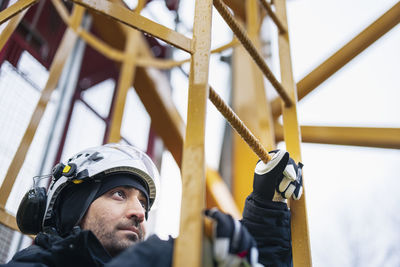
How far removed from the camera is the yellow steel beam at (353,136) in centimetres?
312

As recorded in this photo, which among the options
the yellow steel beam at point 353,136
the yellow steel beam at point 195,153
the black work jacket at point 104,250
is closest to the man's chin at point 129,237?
the black work jacket at point 104,250

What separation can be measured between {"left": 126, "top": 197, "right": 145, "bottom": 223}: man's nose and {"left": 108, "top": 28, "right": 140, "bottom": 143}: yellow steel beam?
4.57 ft

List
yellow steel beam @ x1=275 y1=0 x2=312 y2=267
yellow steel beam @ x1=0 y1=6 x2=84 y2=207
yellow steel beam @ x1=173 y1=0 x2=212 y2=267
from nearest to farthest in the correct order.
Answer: yellow steel beam @ x1=173 y1=0 x2=212 y2=267 < yellow steel beam @ x1=275 y1=0 x2=312 y2=267 < yellow steel beam @ x1=0 y1=6 x2=84 y2=207

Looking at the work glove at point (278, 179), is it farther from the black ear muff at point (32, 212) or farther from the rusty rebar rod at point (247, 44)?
the black ear muff at point (32, 212)

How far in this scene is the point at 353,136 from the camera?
336 cm

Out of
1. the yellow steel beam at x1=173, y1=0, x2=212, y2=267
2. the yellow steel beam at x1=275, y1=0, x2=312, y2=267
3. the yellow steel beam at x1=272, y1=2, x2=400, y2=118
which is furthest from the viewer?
the yellow steel beam at x1=272, y1=2, x2=400, y2=118

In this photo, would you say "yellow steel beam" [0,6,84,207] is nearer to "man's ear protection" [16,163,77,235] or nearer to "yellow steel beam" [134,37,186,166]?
"man's ear protection" [16,163,77,235]

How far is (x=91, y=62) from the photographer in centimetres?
658

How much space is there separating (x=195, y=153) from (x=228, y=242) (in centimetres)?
28

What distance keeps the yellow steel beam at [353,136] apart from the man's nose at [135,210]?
1.70 metres

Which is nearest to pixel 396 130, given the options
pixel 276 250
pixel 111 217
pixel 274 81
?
pixel 274 81

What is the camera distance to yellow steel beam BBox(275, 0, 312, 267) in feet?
6.23

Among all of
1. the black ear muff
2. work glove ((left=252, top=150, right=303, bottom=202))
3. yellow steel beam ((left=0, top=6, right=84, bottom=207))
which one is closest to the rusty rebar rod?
work glove ((left=252, top=150, right=303, bottom=202))

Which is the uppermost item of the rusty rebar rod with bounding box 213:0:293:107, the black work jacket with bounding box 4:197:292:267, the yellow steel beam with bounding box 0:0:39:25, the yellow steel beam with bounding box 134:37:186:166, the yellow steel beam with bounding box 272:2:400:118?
the yellow steel beam with bounding box 134:37:186:166
